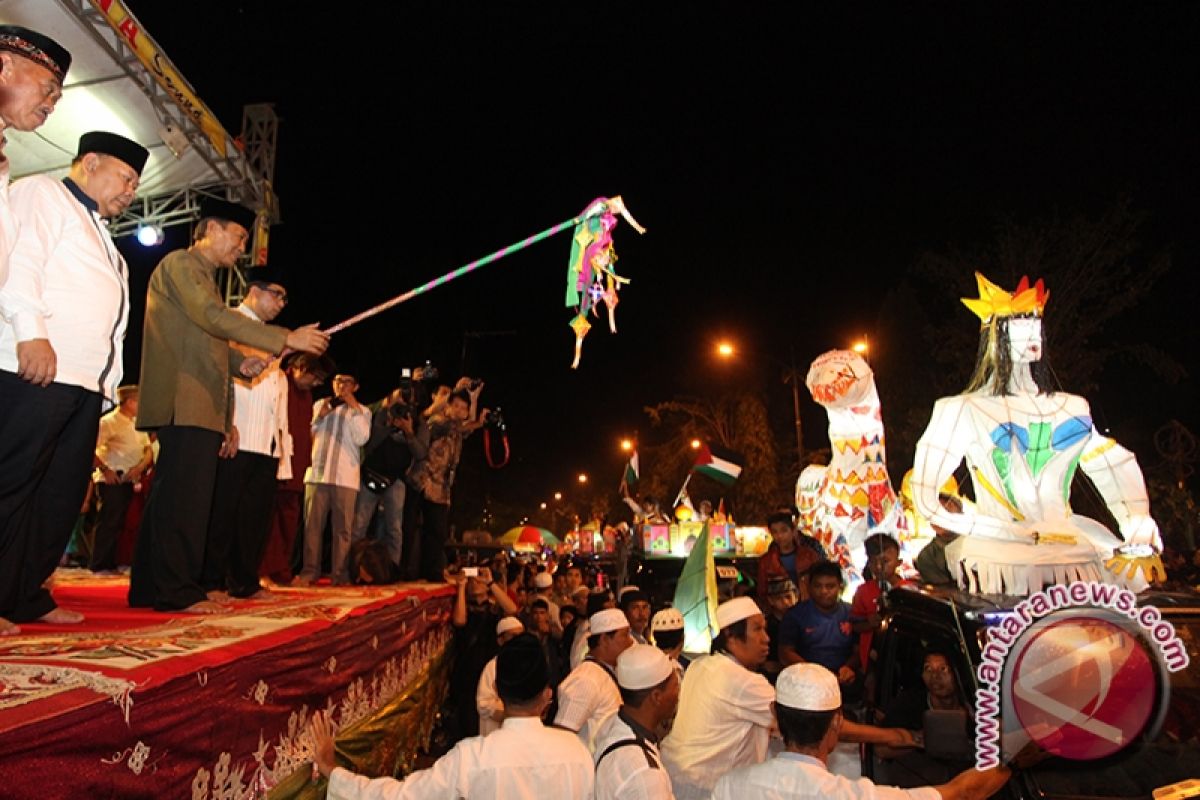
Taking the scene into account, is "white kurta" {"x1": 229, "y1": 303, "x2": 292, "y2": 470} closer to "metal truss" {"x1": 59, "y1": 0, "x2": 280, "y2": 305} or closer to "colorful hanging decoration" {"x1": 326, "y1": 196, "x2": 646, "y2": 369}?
"colorful hanging decoration" {"x1": 326, "y1": 196, "x2": 646, "y2": 369}

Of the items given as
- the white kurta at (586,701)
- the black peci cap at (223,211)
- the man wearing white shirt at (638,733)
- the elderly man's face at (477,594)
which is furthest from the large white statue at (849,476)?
the black peci cap at (223,211)

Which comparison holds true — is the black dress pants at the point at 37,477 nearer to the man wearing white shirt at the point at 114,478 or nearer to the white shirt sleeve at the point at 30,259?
the white shirt sleeve at the point at 30,259

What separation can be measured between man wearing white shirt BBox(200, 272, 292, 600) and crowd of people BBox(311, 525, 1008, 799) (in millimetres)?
1674

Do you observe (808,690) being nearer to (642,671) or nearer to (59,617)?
(642,671)

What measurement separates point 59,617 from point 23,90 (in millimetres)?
2008

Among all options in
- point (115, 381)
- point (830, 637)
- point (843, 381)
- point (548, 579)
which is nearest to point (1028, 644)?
point (830, 637)

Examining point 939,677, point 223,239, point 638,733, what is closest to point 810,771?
point 638,733

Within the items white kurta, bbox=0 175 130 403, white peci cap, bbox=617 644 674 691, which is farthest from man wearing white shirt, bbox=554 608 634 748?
Result: white kurta, bbox=0 175 130 403

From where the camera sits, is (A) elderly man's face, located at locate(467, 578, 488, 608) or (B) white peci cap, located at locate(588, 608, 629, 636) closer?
(B) white peci cap, located at locate(588, 608, 629, 636)

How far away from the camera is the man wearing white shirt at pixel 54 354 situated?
10.00ft

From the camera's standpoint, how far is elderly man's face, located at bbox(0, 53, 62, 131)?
9.98 ft

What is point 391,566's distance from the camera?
8016 mm

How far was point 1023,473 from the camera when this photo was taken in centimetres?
598

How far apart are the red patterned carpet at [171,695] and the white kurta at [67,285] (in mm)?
1013
